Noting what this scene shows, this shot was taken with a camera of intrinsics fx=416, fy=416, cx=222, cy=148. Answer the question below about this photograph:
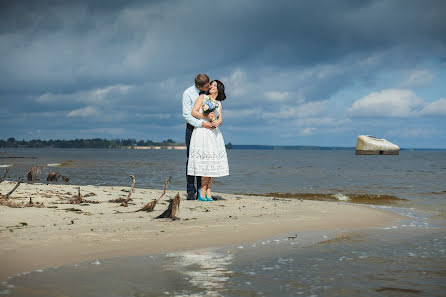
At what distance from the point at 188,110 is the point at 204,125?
52cm

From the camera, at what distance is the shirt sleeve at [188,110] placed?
30.9ft

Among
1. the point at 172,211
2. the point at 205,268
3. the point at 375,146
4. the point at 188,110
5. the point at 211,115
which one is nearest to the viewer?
the point at 205,268

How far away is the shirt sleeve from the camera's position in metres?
9.42

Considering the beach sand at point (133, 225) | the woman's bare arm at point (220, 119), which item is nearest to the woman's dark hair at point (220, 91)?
the woman's bare arm at point (220, 119)

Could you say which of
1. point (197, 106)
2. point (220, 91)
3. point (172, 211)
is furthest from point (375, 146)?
point (172, 211)

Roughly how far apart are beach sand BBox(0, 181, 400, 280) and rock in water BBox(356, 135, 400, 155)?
108m

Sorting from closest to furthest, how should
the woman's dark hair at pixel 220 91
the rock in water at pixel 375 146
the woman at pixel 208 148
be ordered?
the woman at pixel 208 148, the woman's dark hair at pixel 220 91, the rock in water at pixel 375 146

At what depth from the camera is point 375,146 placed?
4360 inches

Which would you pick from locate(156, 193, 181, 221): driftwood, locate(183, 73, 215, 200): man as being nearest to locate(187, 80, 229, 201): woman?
locate(183, 73, 215, 200): man

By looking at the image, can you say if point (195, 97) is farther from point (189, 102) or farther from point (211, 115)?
point (211, 115)

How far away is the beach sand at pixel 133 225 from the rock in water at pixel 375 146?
10780 centimetres

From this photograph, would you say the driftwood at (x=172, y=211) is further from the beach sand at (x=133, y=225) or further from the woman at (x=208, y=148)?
the woman at (x=208, y=148)

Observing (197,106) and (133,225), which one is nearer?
(133,225)

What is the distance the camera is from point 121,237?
5.83 metres
